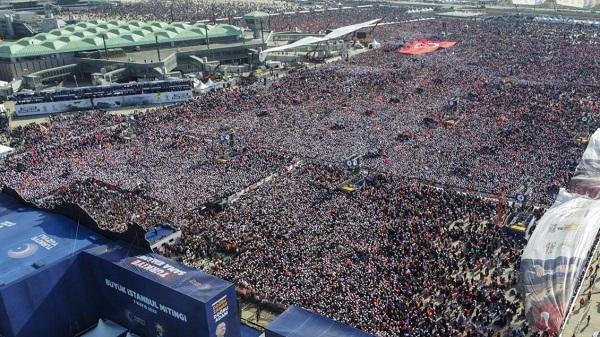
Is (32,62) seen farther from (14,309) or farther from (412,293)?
(412,293)

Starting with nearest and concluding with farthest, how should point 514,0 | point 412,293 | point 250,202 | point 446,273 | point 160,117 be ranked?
point 412,293 → point 446,273 → point 250,202 → point 160,117 → point 514,0

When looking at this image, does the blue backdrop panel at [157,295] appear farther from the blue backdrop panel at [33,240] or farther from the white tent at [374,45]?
the white tent at [374,45]

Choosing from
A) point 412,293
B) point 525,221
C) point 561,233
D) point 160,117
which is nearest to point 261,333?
point 412,293

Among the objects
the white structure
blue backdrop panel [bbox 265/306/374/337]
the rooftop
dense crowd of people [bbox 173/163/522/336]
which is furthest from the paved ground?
the rooftop

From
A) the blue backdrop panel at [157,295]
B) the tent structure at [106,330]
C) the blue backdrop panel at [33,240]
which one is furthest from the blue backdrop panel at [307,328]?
the blue backdrop panel at [33,240]

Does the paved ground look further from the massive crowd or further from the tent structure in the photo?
the tent structure

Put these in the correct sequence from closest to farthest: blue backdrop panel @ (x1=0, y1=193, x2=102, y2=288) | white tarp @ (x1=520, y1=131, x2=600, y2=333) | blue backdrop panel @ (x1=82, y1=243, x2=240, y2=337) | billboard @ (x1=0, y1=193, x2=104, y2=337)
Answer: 1. white tarp @ (x1=520, y1=131, x2=600, y2=333)
2. blue backdrop panel @ (x1=82, y1=243, x2=240, y2=337)
3. billboard @ (x1=0, y1=193, x2=104, y2=337)
4. blue backdrop panel @ (x1=0, y1=193, x2=102, y2=288)

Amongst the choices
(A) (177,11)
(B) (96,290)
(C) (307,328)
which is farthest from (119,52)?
(A) (177,11)
